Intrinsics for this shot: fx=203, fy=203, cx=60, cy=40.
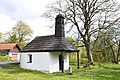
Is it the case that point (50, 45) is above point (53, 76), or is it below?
above

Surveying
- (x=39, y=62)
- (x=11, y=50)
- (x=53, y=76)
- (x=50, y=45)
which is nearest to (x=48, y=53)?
(x=50, y=45)

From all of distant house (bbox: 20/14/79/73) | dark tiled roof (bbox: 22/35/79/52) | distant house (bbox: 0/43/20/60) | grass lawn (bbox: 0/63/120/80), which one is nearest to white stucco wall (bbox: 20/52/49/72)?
distant house (bbox: 20/14/79/73)

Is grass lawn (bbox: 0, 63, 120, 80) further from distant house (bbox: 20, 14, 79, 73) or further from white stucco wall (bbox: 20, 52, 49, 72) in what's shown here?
distant house (bbox: 20, 14, 79, 73)

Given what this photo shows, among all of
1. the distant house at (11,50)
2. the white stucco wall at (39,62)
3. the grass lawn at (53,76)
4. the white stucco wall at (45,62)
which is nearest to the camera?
the grass lawn at (53,76)

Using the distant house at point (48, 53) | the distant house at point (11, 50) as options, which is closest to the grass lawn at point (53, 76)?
the distant house at point (48, 53)

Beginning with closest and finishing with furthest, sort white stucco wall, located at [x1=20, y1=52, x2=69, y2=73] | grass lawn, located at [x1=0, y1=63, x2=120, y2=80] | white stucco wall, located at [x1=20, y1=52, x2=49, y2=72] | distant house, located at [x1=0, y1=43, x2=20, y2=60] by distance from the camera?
grass lawn, located at [x1=0, y1=63, x2=120, y2=80], white stucco wall, located at [x1=20, y1=52, x2=69, y2=73], white stucco wall, located at [x1=20, y1=52, x2=49, y2=72], distant house, located at [x1=0, y1=43, x2=20, y2=60]

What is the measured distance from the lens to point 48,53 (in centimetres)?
2542

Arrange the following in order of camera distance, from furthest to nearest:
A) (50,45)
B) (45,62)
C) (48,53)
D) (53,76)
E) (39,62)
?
(39,62), (50,45), (45,62), (48,53), (53,76)

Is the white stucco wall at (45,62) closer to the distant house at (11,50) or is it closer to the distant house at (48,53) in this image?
the distant house at (48,53)

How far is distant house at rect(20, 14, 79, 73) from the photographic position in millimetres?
25484

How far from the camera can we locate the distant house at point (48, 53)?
25.5 metres

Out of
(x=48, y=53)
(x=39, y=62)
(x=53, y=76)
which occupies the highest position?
(x=48, y=53)

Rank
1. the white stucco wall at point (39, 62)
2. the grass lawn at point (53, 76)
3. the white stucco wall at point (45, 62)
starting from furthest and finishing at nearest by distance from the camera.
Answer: the white stucco wall at point (39, 62), the white stucco wall at point (45, 62), the grass lawn at point (53, 76)

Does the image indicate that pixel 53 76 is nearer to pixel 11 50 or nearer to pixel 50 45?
pixel 50 45
